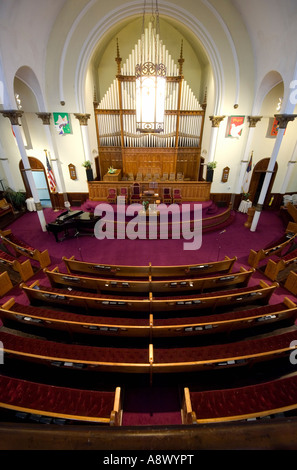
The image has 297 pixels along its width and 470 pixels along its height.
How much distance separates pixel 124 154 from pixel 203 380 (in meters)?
11.9

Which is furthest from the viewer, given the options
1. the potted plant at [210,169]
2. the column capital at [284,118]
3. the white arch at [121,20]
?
the potted plant at [210,169]

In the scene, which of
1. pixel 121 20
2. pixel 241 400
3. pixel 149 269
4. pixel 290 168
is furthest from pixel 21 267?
pixel 290 168

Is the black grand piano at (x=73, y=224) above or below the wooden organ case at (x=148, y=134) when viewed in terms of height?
below

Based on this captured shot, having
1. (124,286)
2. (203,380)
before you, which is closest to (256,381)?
(203,380)

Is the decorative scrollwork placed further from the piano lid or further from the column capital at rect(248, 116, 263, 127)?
the column capital at rect(248, 116, 263, 127)

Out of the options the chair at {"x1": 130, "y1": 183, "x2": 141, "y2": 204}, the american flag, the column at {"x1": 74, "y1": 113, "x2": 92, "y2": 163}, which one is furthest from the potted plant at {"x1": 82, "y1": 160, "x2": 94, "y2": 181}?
the chair at {"x1": 130, "y1": 183, "x2": 141, "y2": 204}

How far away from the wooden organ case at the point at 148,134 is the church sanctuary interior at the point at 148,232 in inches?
3.7

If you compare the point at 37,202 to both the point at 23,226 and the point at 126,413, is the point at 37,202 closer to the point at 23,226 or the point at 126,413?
the point at 23,226

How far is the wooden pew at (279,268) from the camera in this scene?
588 cm

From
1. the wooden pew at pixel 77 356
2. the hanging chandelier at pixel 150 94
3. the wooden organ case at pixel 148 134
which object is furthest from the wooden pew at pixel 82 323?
the wooden organ case at pixel 148 134

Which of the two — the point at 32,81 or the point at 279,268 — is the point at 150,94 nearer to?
the point at 279,268

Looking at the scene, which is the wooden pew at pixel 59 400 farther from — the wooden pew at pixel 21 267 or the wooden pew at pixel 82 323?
the wooden pew at pixel 21 267

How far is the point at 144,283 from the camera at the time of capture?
472 centimetres

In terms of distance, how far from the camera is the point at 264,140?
1095 centimetres
